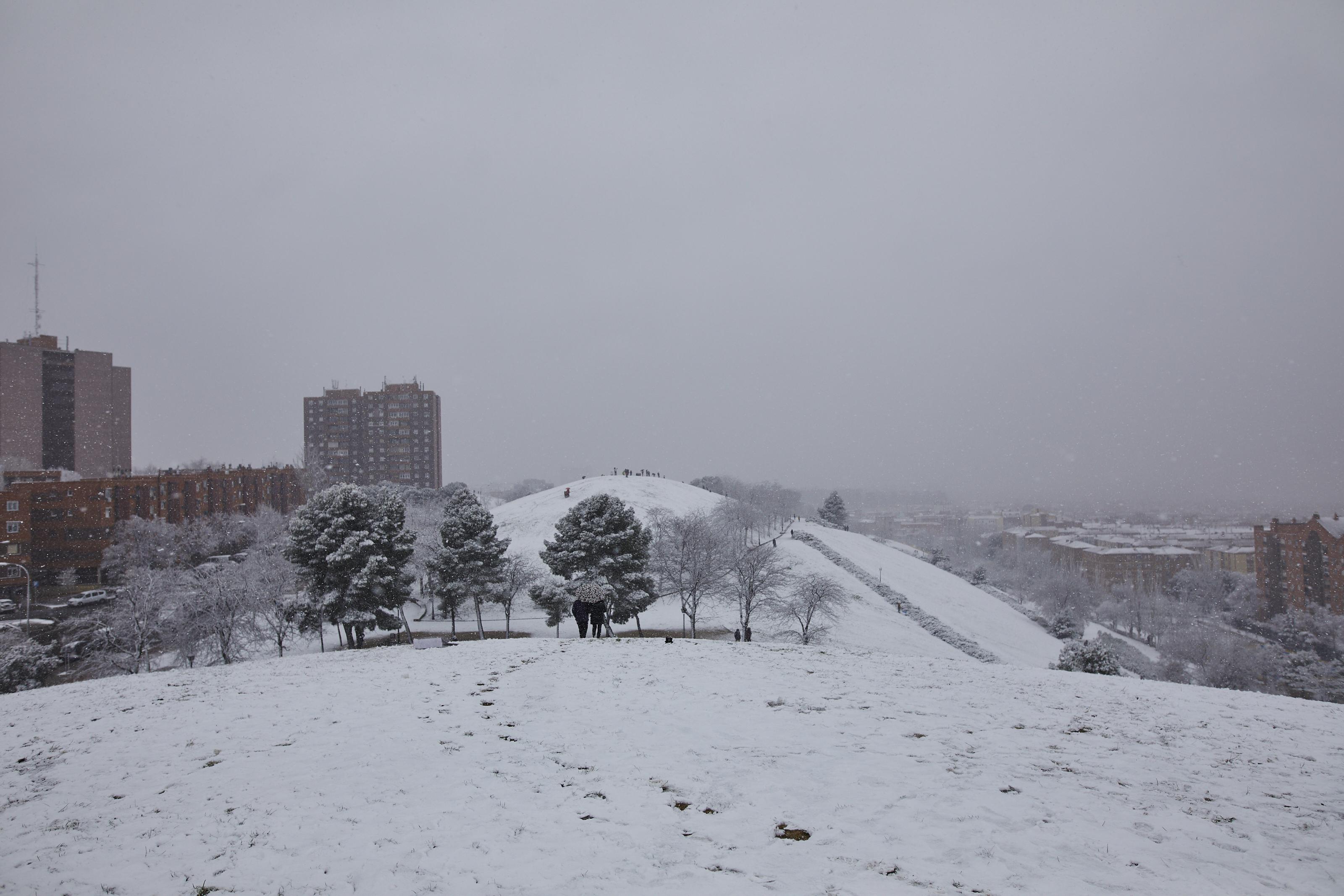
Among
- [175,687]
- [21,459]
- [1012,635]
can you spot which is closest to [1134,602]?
[1012,635]

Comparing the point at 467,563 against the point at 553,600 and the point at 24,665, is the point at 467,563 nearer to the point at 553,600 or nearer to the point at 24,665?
the point at 553,600

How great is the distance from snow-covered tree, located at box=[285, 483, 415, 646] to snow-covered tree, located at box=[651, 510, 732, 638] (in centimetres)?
1574

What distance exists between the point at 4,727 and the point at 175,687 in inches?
117

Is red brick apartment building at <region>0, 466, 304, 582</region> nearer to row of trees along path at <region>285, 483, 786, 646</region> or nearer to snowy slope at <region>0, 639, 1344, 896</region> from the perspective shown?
row of trees along path at <region>285, 483, 786, 646</region>

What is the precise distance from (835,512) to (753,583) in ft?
219

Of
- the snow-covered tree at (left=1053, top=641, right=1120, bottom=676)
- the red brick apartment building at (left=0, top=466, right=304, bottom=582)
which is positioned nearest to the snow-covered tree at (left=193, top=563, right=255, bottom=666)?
the red brick apartment building at (left=0, top=466, right=304, bottom=582)

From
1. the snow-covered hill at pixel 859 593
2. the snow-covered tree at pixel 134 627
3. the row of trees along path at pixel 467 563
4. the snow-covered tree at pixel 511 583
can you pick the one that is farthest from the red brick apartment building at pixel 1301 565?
the snow-covered tree at pixel 134 627

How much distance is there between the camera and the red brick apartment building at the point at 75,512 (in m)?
50.1

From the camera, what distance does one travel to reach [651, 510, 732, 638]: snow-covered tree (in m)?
33.9

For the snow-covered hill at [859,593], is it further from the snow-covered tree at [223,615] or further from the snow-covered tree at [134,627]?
the snow-covered tree at [134,627]

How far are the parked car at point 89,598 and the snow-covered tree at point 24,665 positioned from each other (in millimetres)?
25221

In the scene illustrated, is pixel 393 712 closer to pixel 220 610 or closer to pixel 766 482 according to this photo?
pixel 220 610

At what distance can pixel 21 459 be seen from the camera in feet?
301

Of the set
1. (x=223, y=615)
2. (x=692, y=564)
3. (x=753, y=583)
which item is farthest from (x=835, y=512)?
(x=223, y=615)
